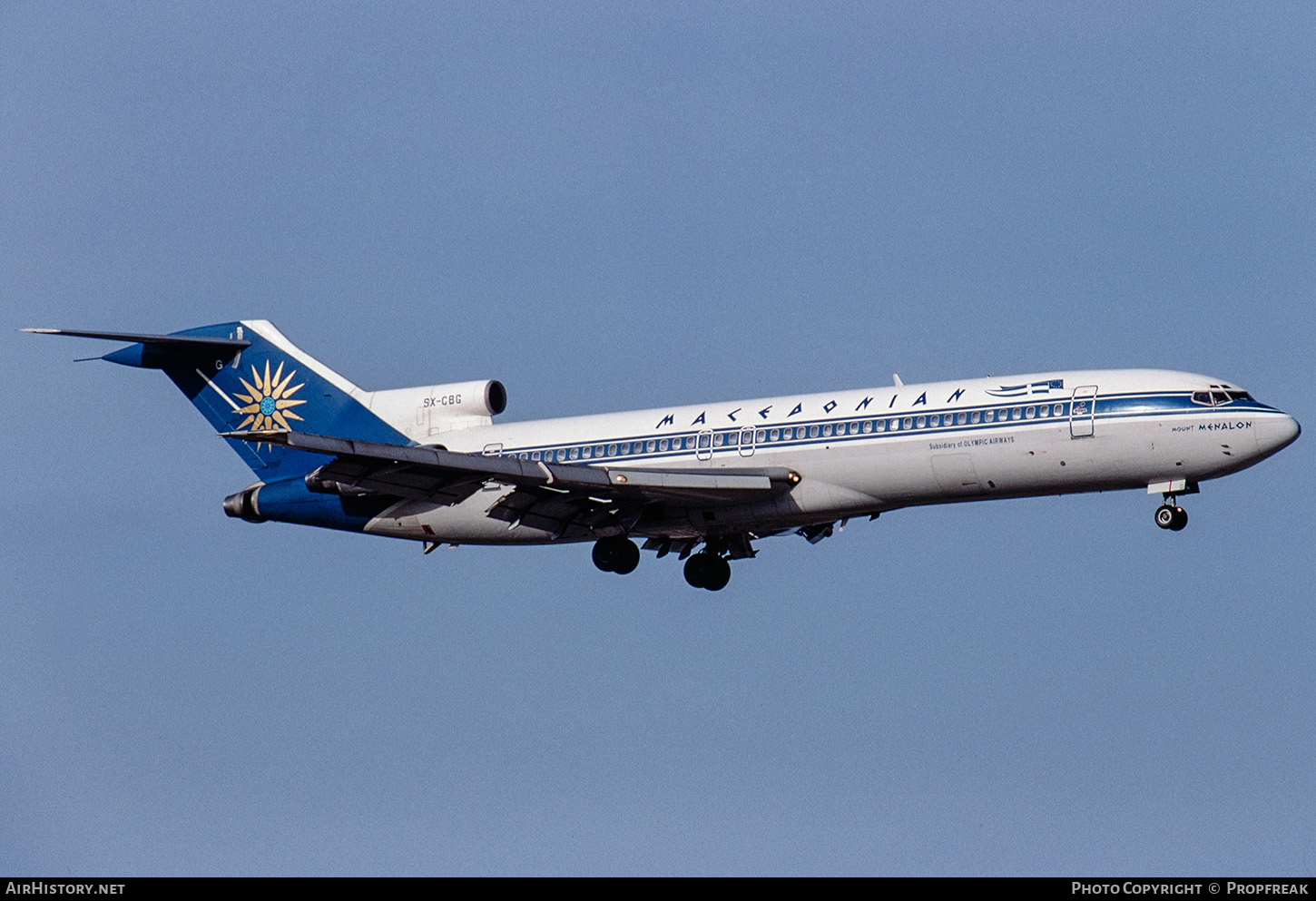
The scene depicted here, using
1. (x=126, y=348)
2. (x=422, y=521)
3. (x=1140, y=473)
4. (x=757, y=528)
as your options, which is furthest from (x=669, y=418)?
(x=126, y=348)

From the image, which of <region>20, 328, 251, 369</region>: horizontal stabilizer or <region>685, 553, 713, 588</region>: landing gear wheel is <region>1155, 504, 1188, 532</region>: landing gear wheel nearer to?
<region>685, 553, 713, 588</region>: landing gear wheel

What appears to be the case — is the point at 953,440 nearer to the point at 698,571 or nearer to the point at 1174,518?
the point at 1174,518

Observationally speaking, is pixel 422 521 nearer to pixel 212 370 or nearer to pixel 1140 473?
pixel 212 370

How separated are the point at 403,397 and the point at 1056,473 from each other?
1593cm

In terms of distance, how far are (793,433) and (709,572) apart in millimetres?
5370

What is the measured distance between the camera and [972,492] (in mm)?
37844

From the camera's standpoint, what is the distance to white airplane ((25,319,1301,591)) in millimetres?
36750

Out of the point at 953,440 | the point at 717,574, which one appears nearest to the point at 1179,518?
the point at 953,440

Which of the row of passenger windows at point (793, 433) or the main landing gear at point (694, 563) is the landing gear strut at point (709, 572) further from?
the row of passenger windows at point (793, 433)

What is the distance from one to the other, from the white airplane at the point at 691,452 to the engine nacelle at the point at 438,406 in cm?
4

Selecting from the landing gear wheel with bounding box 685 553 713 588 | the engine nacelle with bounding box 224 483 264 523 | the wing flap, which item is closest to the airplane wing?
the wing flap

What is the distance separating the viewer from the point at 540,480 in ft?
126
